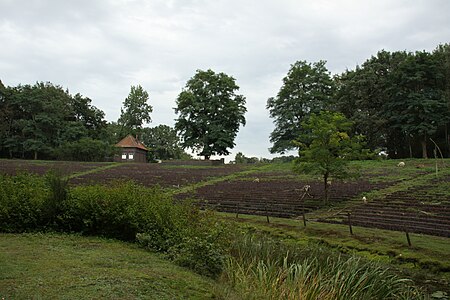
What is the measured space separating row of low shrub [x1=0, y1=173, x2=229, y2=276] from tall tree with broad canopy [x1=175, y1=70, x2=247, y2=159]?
50561 millimetres

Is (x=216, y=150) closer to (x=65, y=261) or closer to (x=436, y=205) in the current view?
(x=436, y=205)

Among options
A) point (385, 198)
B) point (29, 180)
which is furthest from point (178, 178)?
point (29, 180)

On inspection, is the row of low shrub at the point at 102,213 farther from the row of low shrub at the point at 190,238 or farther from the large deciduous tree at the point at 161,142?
the large deciduous tree at the point at 161,142

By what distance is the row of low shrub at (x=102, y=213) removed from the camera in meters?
11.6

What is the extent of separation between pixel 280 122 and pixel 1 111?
43.0m

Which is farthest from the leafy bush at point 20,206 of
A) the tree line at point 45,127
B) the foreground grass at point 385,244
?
the tree line at point 45,127

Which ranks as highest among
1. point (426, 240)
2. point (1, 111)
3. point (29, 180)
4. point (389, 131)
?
point (1, 111)

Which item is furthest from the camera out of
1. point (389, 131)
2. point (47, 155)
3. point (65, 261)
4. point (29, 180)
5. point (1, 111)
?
point (47, 155)

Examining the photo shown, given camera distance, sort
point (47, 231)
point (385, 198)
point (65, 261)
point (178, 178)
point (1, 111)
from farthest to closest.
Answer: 1. point (1, 111)
2. point (178, 178)
3. point (385, 198)
4. point (47, 231)
5. point (65, 261)

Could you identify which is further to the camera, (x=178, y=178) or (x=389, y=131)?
(x=389, y=131)

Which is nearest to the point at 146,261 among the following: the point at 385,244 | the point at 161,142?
the point at 385,244

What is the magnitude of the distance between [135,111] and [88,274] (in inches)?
3027

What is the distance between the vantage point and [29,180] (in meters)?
14.8

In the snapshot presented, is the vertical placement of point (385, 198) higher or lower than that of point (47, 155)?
lower
